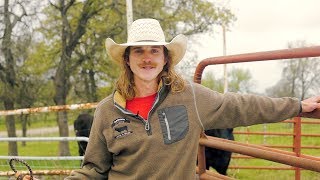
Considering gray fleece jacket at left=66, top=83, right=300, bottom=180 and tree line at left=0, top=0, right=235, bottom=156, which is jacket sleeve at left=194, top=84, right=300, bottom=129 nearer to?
gray fleece jacket at left=66, top=83, right=300, bottom=180

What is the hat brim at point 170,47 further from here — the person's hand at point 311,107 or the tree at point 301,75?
the tree at point 301,75

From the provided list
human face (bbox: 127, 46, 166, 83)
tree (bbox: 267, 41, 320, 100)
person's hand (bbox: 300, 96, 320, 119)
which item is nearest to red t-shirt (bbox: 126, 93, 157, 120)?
human face (bbox: 127, 46, 166, 83)

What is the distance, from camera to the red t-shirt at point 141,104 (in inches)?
83.4

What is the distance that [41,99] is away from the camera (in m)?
19.6

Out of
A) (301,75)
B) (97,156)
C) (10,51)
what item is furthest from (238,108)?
(301,75)

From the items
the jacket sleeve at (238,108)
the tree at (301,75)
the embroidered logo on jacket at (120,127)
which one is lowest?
the tree at (301,75)

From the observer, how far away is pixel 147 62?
2096mm

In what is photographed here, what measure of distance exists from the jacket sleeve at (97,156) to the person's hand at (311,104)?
986mm

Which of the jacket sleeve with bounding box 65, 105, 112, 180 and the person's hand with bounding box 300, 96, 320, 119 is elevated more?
the person's hand with bounding box 300, 96, 320, 119

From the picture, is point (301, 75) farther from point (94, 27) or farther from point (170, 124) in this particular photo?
point (170, 124)

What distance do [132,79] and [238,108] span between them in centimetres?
60

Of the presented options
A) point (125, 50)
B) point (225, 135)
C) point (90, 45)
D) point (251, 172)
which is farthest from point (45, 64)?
point (125, 50)

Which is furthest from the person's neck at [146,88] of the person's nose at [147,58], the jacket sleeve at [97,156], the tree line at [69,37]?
the tree line at [69,37]

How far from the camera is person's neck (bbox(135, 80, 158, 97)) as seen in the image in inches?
85.4
